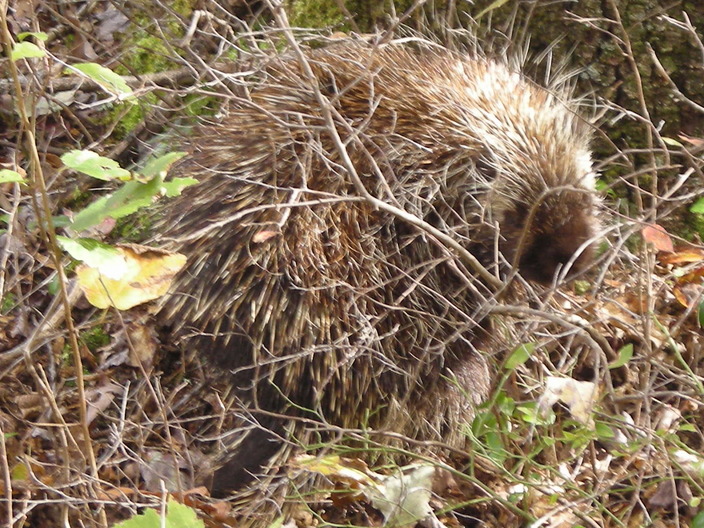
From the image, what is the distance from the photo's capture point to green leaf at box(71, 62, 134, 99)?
176 cm

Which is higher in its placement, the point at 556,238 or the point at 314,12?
the point at 314,12

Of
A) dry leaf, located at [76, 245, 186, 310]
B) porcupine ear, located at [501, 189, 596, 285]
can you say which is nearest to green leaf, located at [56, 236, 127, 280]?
dry leaf, located at [76, 245, 186, 310]

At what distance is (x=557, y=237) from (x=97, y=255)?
1.48 meters

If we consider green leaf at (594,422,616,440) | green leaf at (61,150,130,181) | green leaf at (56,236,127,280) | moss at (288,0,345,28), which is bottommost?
green leaf at (594,422,616,440)

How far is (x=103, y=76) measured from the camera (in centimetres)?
182

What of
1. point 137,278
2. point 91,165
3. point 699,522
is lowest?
point 699,522

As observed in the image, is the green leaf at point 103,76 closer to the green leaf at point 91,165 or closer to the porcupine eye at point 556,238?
the green leaf at point 91,165

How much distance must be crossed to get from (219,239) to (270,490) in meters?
0.73

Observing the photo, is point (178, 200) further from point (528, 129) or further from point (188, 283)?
point (528, 129)

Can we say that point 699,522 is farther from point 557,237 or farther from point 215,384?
point 215,384

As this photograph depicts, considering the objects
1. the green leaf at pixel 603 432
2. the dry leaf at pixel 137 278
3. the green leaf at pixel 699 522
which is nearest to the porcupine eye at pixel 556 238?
the green leaf at pixel 603 432

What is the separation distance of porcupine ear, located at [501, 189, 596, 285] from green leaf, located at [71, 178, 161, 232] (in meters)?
1.31

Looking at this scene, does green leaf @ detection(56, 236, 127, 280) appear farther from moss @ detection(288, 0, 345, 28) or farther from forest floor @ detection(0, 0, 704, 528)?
moss @ detection(288, 0, 345, 28)

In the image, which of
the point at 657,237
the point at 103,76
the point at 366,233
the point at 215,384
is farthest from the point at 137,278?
the point at 657,237
